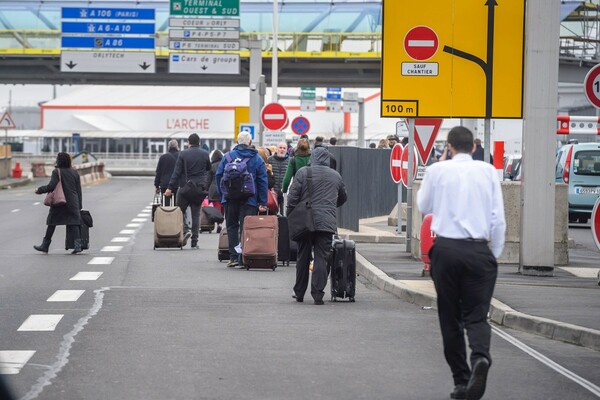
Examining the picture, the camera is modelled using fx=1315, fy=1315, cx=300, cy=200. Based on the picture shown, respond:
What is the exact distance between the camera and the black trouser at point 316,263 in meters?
13.0

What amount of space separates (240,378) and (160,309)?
4100 mm

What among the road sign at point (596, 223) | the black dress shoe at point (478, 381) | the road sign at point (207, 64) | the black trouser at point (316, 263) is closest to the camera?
the black dress shoe at point (478, 381)

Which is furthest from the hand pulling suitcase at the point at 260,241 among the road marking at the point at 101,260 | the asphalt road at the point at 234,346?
the road marking at the point at 101,260

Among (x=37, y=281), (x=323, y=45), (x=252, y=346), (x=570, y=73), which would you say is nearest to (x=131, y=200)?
(x=323, y=45)

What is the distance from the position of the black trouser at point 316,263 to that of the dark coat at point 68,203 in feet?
24.4

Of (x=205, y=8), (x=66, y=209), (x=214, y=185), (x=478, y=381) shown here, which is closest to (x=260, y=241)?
(x=66, y=209)

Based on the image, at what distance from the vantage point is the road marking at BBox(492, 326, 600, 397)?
8320mm

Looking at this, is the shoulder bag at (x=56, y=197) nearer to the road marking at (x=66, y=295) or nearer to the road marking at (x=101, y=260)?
the road marking at (x=101, y=260)

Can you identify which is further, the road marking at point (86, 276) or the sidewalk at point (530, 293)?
the road marking at point (86, 276)

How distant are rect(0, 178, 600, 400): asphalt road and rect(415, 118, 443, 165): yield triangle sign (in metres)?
4.65

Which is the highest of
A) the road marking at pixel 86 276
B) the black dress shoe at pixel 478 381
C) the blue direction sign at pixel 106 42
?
the blue direction sign at pixel 106 42

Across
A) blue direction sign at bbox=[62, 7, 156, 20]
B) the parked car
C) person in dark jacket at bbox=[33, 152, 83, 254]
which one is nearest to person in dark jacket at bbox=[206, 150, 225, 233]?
person in dark jacket at bbox=[33, 152, 83, 254]

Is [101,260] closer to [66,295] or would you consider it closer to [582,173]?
[66,295]

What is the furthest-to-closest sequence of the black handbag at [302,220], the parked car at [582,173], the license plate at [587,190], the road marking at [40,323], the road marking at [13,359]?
the parked car at [582,173] < the license plate at [587,190] < the black handbag at [302,220] < the road marking at [40,323] < the road marking at [13,359]
